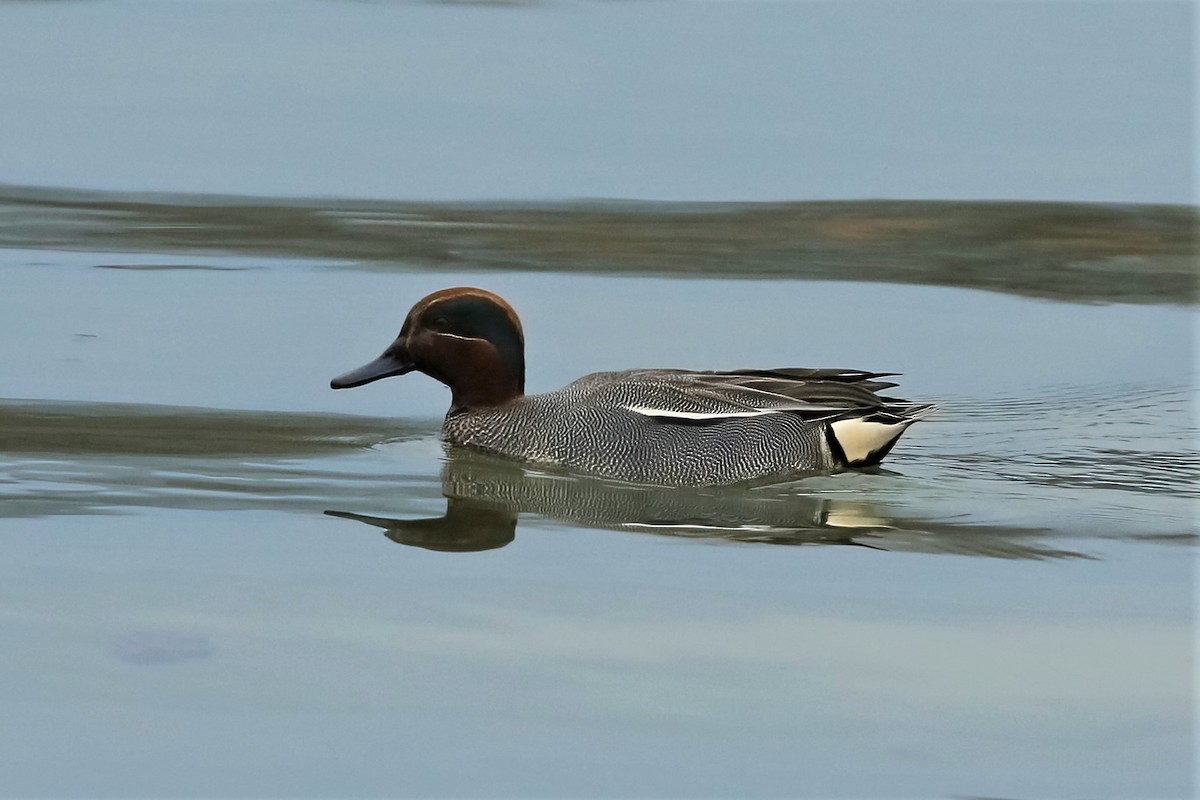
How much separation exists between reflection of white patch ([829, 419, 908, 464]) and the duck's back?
4 centimetres

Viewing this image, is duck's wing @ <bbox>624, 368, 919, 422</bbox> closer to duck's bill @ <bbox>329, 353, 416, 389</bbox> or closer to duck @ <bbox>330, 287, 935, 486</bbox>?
duck @ <bbox>330, 287, 935, 486</bbox>

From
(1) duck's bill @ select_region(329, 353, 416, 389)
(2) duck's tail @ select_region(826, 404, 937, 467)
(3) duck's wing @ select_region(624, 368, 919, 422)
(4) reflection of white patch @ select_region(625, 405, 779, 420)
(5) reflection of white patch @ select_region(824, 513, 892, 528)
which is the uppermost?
(1) duck's bill @ select_region(329, 353, 416, 389)

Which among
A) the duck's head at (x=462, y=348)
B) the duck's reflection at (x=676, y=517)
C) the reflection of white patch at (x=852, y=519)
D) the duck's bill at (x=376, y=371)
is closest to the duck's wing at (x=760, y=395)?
the duck's reflection at (x=676, y=517)

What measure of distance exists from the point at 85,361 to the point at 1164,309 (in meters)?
5.50

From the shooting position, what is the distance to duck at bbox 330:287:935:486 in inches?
319

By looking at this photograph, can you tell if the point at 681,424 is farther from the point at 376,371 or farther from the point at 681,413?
the point at 376,371

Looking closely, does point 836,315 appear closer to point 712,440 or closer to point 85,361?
point 712,440

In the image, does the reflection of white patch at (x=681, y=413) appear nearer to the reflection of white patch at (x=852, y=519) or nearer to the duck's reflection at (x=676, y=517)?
the duck's reflection at (x=676, y=517)

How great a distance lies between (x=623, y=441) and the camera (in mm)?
8109

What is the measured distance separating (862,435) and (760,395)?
1.48 ft

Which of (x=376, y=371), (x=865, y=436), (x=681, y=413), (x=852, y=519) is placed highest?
(x=376, y=371)

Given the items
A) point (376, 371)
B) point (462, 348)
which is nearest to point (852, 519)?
point (462, 348)

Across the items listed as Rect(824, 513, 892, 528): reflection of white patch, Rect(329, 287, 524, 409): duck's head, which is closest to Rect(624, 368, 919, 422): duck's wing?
Rect(329, 287, 524, 409): duck's head

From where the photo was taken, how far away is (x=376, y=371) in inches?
336
